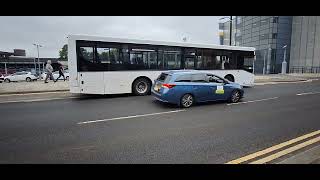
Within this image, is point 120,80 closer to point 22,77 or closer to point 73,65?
point 73,65

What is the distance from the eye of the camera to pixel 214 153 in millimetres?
4453

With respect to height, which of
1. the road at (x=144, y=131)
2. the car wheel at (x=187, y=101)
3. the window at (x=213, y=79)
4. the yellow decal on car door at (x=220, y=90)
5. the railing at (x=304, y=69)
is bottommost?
the road at (x=144, y=131)

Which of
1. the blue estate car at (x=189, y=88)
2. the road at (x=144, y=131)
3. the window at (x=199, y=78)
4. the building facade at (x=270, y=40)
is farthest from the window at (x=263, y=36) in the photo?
the window at (x=199, y=78)

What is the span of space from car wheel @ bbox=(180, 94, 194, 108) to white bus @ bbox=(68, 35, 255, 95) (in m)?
3.69

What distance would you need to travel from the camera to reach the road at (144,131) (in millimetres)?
4363

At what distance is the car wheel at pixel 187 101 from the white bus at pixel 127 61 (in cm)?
369

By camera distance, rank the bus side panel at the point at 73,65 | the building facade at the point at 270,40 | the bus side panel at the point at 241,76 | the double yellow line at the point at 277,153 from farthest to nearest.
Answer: the building facade at the point at 270,40, the bus side panel at the point at 241,76, the bus side panel at the point at 73,65, the double yellow line at the point at 277,153

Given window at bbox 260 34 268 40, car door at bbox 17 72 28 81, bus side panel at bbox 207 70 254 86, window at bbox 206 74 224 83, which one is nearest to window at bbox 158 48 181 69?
bus side panel at bbox 207 70 254 86

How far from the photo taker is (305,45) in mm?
43125

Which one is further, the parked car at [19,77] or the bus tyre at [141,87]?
the parked car at [19,77]

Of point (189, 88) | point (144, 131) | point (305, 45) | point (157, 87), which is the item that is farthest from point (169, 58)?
point (305, 45)

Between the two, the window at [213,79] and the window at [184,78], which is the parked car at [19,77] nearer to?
the window at [184,78]
